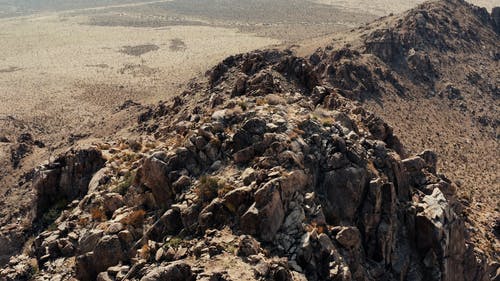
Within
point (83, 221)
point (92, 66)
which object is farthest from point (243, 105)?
point (92, 66)

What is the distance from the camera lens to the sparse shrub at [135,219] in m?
22.0

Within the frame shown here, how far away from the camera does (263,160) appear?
21.7m

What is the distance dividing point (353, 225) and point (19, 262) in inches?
625

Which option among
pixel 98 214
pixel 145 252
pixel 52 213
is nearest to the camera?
pixel 145 252

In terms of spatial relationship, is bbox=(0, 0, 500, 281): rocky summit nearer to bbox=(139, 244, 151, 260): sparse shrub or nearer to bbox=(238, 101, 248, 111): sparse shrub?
bbox=(139, 244, 151, 260): sparse shrub

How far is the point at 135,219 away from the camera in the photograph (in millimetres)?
22109

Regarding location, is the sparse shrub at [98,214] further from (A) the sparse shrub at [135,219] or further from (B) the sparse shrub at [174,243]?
(B) the sparse shrub at [174,243]

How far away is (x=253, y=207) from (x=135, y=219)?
5811 millimetres

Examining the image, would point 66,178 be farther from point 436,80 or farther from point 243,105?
point 436,80

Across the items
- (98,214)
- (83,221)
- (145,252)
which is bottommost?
(83,221)

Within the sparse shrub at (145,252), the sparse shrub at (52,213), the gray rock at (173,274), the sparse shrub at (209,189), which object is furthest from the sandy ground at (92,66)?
the gray rock at (173,274)

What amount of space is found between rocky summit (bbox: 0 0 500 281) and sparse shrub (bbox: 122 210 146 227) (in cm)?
4

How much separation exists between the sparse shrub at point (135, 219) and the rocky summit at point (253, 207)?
0.04m

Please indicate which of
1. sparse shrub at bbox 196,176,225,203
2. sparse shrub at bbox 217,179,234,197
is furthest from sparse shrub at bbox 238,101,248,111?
sparse shrub at bbox 217,179,234,197
